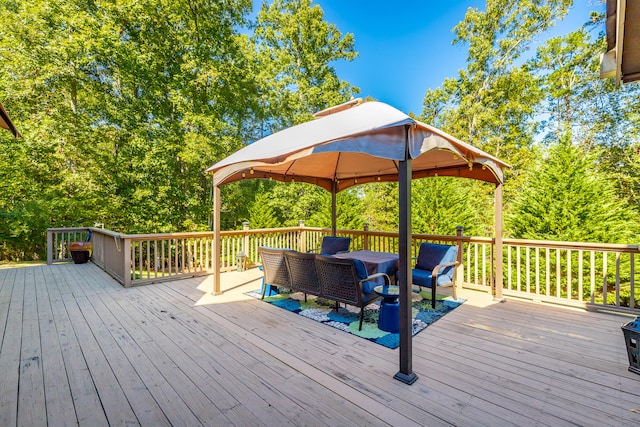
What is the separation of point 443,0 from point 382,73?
175 inches

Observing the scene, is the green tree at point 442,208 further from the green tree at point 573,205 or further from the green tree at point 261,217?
the green tree at point 261,217

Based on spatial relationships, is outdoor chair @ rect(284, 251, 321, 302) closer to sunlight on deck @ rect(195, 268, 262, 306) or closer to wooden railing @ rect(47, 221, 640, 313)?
sunlight on deck @ rect(195, 268, 262, 306)

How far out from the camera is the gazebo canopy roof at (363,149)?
2404 mm

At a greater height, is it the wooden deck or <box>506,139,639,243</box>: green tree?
<box>506,139,639,243</box>: green tree

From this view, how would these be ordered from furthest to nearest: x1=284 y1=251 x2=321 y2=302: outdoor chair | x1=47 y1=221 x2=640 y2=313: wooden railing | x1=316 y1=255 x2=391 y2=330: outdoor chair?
1. x1=47 y1=221 x2=640 y2=313: wooden railing
2. x1=284 y1=251 x2=321 y2=302: outdoor chair
3. x1=316 y1=255 x2=391 y2=330: outdoor chair

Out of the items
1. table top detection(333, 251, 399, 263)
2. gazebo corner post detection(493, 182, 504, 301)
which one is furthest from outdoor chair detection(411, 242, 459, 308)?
gazebo corner post detection(493, 182, 504, 301)

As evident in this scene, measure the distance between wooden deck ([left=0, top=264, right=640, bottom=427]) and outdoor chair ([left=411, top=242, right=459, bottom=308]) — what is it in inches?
18.0

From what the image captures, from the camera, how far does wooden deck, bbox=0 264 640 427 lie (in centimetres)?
189

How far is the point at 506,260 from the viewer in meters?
6.12

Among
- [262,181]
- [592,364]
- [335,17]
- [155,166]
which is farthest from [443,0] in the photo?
[592,364]

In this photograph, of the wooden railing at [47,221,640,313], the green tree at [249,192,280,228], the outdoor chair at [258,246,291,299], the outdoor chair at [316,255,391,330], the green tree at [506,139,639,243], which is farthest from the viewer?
the green tree at [249,192,280,228]

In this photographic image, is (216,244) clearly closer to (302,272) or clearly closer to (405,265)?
(302,272)

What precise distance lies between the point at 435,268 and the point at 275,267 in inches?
93.2

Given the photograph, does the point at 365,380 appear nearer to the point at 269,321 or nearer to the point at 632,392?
the point at 269,321
